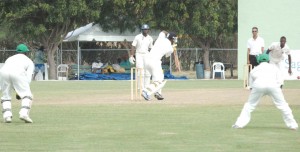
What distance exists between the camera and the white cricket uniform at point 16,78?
16.8m

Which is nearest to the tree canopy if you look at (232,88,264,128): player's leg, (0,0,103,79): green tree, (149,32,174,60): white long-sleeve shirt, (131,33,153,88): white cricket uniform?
(0,0,103,79): green tree

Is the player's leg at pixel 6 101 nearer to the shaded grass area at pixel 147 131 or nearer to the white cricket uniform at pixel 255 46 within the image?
the shaded grass area at pixel 147 131

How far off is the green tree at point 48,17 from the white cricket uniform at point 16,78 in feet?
99.3

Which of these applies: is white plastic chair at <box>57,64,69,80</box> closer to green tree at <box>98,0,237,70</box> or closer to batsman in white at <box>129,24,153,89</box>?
green tree at <box>98,0,237,70</box>

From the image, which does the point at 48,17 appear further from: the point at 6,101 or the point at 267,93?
the point at 267,93

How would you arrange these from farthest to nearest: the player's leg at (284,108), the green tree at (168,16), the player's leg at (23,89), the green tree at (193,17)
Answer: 1. the green tree at (193,17)
2. the green tree at (168,16)
3. the player's leg at (23,89)
4. the player's leg at (284,108)

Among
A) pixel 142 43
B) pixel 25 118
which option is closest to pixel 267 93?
pixel 25 118

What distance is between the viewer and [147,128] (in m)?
15.8

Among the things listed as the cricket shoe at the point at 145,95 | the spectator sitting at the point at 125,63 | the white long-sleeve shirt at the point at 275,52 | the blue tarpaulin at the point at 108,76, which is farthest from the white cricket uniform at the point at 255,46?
the spectator sitting at the point at 125,63

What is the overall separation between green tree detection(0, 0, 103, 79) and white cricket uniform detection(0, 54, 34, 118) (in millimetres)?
A: 30274

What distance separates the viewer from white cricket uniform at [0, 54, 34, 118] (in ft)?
55.2

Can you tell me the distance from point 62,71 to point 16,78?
3357cm

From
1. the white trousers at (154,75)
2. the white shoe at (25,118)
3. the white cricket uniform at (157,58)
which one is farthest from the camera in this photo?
the white cricket uniform at (157,58)

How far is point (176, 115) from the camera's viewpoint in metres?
18.9
